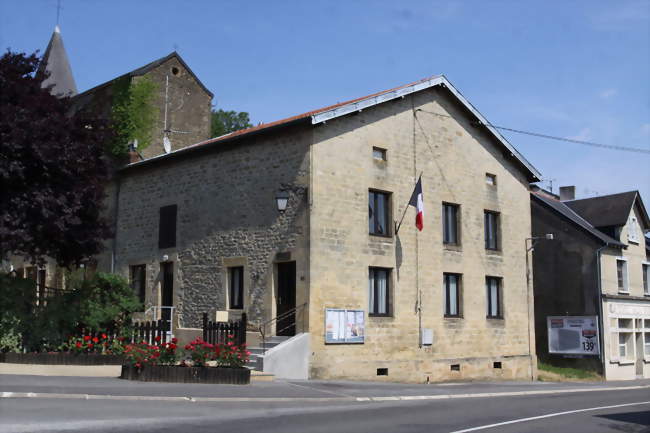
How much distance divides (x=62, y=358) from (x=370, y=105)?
11301 millimetres

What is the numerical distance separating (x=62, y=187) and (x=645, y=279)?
1093 inches

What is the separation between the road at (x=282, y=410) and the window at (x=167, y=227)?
953 cm

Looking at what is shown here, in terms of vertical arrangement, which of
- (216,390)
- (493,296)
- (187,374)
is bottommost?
(216,390)

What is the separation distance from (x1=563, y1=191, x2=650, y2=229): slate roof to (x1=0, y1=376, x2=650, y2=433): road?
54.6ft

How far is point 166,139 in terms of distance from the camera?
31.1 meters

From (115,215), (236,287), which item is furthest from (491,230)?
(115,215)

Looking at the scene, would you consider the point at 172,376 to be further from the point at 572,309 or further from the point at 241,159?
the point at 572,309

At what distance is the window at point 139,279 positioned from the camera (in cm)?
2556

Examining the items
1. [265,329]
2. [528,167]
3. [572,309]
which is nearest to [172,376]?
[265,329]

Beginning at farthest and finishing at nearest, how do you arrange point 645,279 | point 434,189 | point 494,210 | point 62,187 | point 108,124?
point 645,279, point 494,210, point 434,189, point 108,124, point 62,187

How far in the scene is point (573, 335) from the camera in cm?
3012

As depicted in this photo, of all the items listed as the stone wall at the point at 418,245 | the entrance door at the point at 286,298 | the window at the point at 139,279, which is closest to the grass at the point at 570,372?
the stone wall at the point at 418,245

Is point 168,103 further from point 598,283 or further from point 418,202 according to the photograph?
point 598,283

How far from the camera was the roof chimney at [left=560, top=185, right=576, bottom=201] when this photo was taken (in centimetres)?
3712
